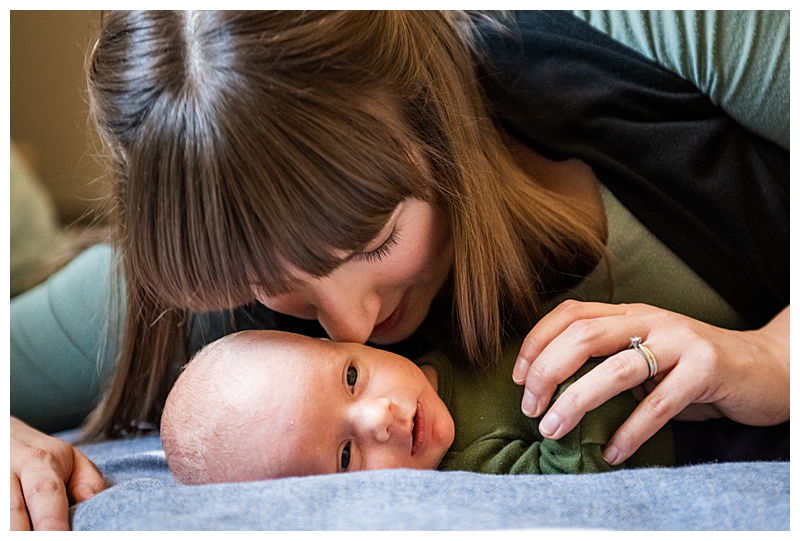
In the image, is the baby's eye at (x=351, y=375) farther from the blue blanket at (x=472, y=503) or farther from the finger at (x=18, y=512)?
the finger at (x=18, y=512)

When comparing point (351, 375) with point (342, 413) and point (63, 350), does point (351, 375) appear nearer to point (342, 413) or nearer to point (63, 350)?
point (342, 413)

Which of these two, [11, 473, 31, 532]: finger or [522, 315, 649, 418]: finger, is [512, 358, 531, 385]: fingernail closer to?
[522, 315, 649, 418]: finger

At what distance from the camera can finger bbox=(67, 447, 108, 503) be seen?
0.56 m

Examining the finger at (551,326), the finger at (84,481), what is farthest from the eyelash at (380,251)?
the finger at (84,481)

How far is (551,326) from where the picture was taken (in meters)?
0.56

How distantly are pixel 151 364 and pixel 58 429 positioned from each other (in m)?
0.19

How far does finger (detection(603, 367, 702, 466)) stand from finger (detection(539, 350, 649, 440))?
0.06 ft

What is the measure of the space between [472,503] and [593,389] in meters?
0.14

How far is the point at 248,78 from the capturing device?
1.59ft

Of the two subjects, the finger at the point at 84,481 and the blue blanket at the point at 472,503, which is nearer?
the blue blanket at the point at 472,503

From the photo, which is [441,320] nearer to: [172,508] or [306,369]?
[306,369]

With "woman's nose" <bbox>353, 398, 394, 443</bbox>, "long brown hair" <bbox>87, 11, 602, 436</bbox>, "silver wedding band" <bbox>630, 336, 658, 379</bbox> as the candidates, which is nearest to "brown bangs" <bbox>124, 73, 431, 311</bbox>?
"long brown hair" <bbox>87, 11, 602, 436</bbox>

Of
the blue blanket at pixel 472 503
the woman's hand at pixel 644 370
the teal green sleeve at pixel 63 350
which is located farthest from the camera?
the teal green sleeve at pixel 63 350

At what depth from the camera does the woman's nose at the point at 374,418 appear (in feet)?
1.74
